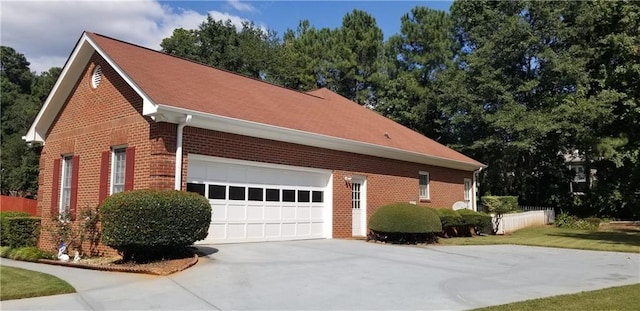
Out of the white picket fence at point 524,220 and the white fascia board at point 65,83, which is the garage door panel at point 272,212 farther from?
the white picket fence at point 524,220

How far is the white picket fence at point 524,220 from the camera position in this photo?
81.1ft

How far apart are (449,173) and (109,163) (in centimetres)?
1617

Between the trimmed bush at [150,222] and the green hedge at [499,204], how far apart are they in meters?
18.6

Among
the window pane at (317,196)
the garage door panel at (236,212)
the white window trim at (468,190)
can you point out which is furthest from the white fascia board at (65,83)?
the white window trim at (468,190)

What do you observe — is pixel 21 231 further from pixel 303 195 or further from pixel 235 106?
pixel 303 195

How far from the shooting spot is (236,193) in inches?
572

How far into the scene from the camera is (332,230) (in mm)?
17578

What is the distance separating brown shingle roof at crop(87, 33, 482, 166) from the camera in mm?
13797

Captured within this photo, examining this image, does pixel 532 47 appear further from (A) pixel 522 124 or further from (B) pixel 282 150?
(B) pixel 282 150

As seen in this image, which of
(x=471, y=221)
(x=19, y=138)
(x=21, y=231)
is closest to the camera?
(x=21, y=231)

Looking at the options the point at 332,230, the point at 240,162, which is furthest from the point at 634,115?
the point at 240,162

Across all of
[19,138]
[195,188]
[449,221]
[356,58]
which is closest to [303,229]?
[195,188]

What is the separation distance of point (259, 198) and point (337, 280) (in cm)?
628

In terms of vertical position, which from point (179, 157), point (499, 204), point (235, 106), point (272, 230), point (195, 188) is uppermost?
point (235, 106)
